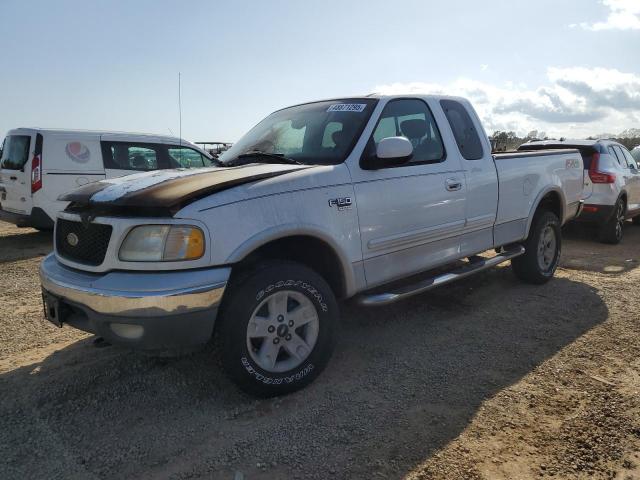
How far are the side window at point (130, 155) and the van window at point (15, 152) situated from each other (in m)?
1.22

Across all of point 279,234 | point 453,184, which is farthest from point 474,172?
point 279,234

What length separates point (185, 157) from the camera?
32.2 ft

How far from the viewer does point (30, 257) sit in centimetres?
731

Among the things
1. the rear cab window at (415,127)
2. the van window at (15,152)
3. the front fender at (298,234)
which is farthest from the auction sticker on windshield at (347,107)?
the van window at (15,152)

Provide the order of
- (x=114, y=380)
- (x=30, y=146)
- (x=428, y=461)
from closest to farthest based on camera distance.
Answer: (x=428, y=461)
(x=114, y=380)
(x=30, y=146)

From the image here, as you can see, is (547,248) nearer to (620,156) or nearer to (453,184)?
(453,184)

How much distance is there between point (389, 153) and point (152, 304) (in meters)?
1.84

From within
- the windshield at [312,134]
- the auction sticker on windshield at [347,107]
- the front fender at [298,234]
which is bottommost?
the front fender at [298,234]

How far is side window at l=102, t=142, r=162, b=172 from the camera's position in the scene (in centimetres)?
891

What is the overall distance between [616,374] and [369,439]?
195 cm

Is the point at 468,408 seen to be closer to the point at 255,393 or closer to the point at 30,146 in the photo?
the point at 255,393

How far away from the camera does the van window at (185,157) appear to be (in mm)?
9688

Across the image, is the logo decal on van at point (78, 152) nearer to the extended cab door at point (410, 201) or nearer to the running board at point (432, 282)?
the running board at point (432, 282)

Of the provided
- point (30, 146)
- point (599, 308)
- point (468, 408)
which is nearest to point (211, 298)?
point (468, 408)
